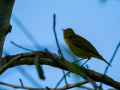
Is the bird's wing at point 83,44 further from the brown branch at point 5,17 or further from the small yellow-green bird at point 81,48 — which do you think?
the brown branch at point 5,17

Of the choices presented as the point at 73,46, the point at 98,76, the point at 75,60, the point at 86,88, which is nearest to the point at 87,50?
the point at 73,46

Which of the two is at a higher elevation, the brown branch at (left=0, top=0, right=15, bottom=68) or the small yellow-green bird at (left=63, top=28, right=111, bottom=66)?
the brown branch at (left=0, top=0, right=15, bottom=68)

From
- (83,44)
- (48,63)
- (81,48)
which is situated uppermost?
(83,44)

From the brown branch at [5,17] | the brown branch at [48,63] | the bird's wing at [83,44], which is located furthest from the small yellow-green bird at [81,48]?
the brown branch at [5,17]

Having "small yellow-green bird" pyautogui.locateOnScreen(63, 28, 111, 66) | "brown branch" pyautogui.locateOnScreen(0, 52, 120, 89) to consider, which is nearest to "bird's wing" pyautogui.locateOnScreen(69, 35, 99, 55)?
"small yellow-green bird" pyautogui.locateOnScreen(63, 28, 111, 66)

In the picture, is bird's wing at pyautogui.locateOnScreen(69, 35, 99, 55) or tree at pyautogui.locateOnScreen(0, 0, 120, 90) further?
bird's wing at pyautogui.locateOnScreen(69, 35, 99, 55)

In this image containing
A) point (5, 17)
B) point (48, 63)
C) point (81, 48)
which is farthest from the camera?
point (81, 48)

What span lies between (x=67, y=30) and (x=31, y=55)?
12.6 feet

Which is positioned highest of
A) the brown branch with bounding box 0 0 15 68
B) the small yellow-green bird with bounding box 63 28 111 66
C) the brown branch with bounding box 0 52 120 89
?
the brown branch with bounding box 0 0 15 68

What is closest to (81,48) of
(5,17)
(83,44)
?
(83,44)

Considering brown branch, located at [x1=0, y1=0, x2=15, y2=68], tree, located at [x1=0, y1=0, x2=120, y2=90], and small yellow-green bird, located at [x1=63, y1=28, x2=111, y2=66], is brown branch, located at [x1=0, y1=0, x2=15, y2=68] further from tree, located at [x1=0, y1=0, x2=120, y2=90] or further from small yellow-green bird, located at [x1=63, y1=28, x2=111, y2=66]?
small yellow-green bird, located at [x1=63, y1=28, x2=111, y2=66]

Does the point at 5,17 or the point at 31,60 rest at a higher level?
the point at 5,17

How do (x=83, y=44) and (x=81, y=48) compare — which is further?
(x=83, y=44)

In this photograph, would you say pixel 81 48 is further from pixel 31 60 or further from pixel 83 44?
pixel 31 60
